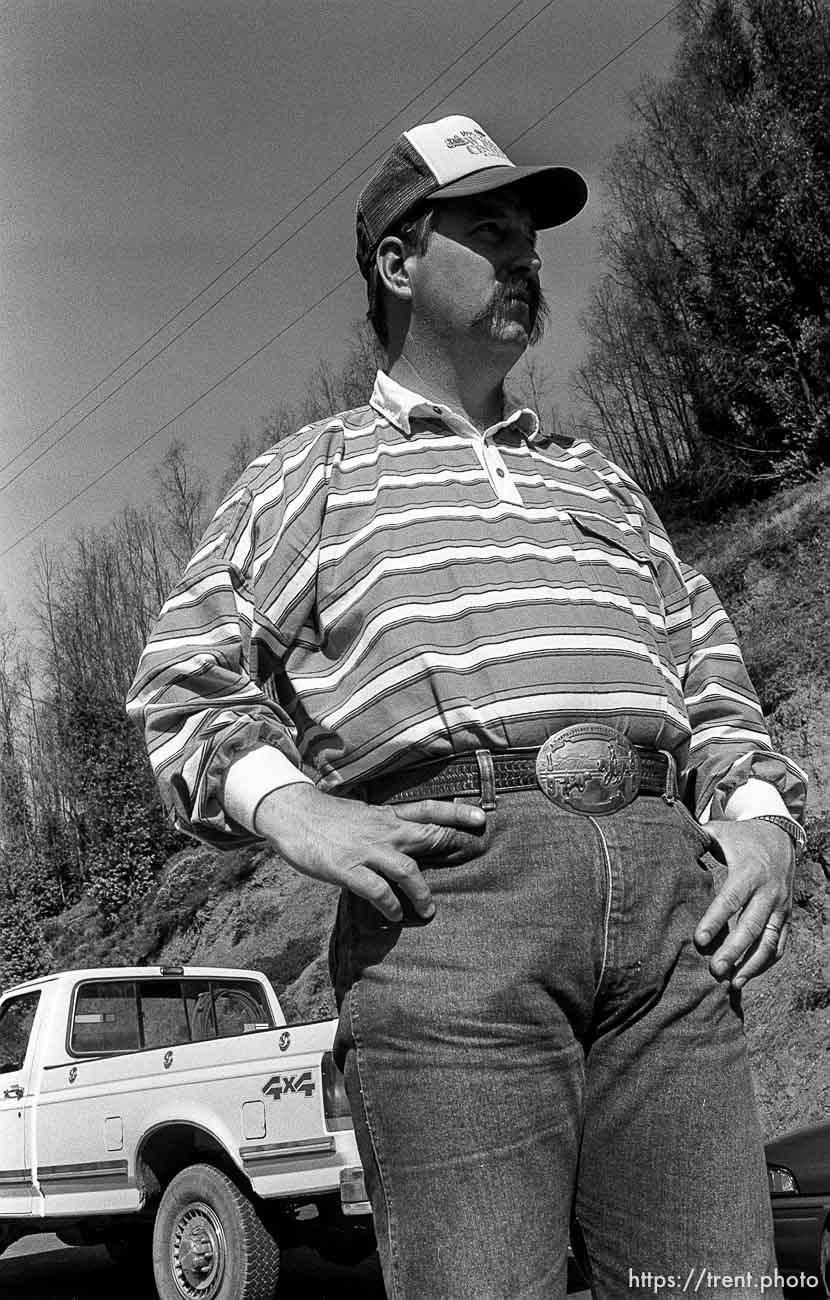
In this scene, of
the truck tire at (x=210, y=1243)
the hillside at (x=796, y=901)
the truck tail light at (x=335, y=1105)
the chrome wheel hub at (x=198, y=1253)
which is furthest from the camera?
the hillside at (x=796, y=901)

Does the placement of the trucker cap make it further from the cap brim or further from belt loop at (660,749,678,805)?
belt loop at (660,749,678,805)

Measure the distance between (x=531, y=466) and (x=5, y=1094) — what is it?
23.7 ft

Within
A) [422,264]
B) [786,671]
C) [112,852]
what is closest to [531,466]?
[422,264]

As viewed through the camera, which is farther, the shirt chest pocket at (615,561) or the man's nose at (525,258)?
the man's nose at (525,258)

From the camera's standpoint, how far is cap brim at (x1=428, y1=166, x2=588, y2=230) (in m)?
2.35

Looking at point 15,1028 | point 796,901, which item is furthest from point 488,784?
point 796,901

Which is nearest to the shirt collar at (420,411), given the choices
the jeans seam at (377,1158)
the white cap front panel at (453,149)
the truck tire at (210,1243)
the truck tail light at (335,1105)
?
the white cap front panel at (453,149)

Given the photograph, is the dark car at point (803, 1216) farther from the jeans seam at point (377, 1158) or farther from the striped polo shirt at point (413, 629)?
the jeans seam at point (377, 1158)

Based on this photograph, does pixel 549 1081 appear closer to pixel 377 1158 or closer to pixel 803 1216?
pixel 377 1158

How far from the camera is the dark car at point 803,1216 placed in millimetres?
5285

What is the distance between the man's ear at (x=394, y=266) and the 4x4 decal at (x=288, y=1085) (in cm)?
463

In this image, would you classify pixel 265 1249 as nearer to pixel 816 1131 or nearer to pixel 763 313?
pixel 816 1131

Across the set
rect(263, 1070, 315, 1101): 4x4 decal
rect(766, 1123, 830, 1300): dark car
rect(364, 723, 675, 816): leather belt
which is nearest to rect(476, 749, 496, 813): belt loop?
rect(364, 723, 675, 816): leather belt

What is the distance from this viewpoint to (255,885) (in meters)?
21.9
